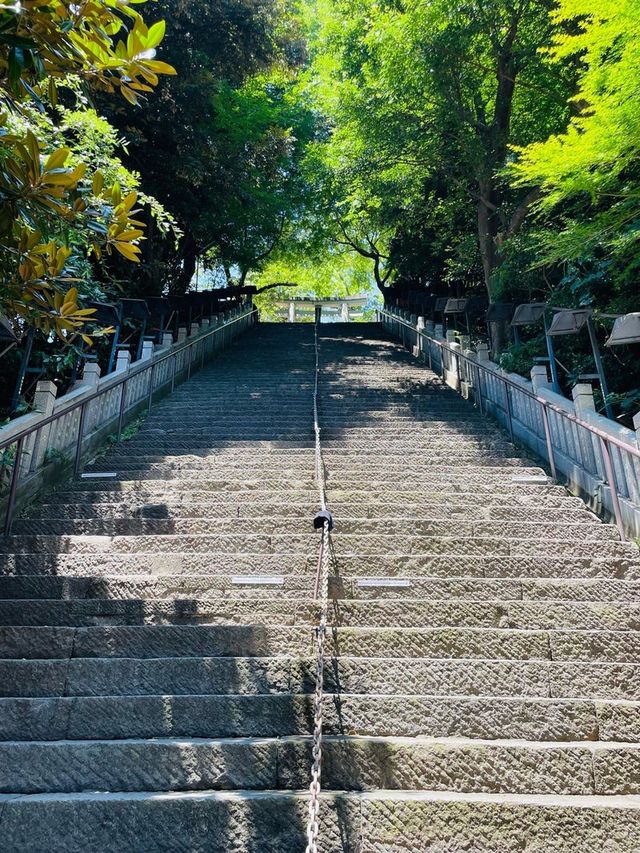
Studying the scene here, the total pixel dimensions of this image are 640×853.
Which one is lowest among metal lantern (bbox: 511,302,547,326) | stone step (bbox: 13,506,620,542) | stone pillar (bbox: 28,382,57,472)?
stone step (bbox: 13,506,620,542)

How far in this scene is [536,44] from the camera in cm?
1047

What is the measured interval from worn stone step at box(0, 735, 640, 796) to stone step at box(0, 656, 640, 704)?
1.48 feet

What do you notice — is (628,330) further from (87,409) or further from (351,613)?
(87,409)

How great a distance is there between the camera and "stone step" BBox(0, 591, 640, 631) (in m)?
3.86

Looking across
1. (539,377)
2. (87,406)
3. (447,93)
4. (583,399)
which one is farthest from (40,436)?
(447,93)

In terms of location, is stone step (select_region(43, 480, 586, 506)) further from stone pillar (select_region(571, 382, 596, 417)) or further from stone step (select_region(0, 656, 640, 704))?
stone step (select_region(0, 656, 640, 704))

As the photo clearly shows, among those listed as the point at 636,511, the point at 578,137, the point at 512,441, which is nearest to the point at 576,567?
the point at 636,511

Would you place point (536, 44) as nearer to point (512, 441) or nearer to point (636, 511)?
point (512, 441)

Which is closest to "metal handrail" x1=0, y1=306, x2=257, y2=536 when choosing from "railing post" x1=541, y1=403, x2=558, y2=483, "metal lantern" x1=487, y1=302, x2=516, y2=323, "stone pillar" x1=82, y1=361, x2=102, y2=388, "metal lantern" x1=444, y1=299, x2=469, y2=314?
"stone pillar" x1=82, y1=361, x2=102, y2=388

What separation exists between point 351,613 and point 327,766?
1.26 m

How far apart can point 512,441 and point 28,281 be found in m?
6.67

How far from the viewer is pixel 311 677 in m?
3.22

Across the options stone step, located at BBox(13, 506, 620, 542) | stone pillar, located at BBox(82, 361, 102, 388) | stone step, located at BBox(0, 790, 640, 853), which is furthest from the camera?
stone pillar, located at BBox(82, 361, 102, 388)

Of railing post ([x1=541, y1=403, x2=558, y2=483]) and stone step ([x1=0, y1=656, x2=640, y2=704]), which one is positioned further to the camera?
railing post ([x1=541, y1=403, x2=558, y2=483])
